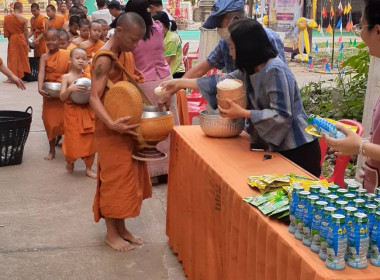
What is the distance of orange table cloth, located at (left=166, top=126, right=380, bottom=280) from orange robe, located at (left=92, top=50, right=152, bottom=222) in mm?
261

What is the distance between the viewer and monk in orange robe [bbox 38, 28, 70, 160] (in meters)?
6.51

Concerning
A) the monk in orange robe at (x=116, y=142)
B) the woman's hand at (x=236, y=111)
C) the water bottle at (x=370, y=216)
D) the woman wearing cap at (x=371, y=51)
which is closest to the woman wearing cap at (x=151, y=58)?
the monk in orange robe at (x=116, y=142)

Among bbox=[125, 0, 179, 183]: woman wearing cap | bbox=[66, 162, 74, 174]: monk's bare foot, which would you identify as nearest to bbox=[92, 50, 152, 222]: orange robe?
bbox=[125, 0, 179, 183]: woman wearing cap

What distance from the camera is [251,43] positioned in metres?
3.00

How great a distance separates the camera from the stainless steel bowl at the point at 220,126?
11.6ft

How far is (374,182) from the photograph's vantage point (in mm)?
2516

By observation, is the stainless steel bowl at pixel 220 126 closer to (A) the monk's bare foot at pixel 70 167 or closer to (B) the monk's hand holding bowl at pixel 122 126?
(B) the monk's hand holding bowl at pixel 122 126

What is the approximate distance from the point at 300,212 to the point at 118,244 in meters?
2.34

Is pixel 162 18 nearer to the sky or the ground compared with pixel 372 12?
nearer to the ground

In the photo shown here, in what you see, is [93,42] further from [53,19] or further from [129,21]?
[53,19]

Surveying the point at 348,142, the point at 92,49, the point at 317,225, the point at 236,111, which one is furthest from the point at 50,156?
the point at 317,225

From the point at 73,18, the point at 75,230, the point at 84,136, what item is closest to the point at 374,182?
the point at 75,230

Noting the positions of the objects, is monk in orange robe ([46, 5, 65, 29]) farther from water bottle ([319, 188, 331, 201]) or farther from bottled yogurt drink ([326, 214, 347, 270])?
bottled yogurt drink ([326, 214, 347, 270])

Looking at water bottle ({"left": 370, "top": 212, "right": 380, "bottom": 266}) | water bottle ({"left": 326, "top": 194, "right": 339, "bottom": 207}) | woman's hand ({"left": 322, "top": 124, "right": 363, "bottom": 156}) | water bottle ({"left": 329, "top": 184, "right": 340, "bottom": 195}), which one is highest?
woman's hand ({"left": 322, "top": 124, "right": 363, "bottom": 156})
